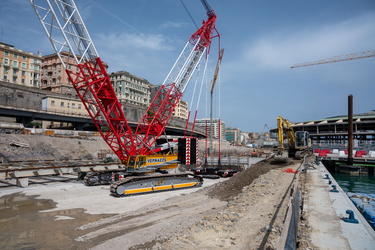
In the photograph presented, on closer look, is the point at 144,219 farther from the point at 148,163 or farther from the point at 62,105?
the point at 62,105

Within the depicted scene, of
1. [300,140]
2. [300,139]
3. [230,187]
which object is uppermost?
[300,139]

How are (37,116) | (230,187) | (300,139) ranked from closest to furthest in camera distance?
(230,187)
(300,139)
(37,116)

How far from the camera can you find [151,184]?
43.9 ft

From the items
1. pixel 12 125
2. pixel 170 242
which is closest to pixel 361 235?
pixel 170 242

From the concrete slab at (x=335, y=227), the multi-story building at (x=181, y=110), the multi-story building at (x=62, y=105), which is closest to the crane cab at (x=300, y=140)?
the concrete slab at (x=335, y=227)

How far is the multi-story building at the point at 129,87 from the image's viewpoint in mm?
87438

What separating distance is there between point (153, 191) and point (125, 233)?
608 cm

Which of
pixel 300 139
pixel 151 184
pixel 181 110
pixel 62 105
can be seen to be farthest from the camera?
pixel 181 110

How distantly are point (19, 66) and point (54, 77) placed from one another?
925 centimetres

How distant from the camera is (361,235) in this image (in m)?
5.96

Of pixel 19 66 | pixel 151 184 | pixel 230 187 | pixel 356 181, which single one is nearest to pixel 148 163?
pixel 151 184

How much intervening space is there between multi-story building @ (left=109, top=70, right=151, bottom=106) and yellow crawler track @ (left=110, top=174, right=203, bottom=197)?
73.3 meters

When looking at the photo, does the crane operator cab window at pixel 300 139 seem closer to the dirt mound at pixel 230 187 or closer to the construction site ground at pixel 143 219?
the dirt mound at pixel 230 187

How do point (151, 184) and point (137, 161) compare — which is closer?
point (151, 184)
